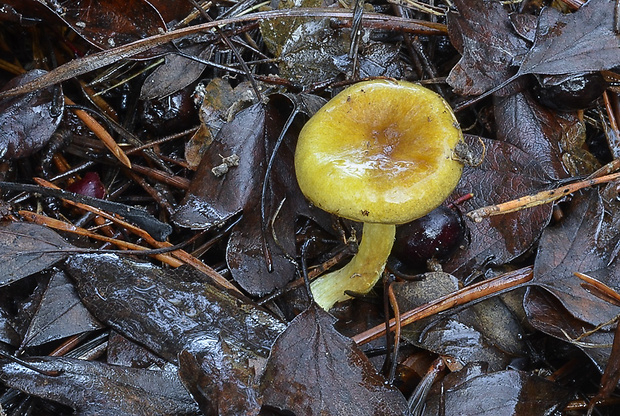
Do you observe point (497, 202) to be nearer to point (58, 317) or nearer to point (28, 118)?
point (58, 317)

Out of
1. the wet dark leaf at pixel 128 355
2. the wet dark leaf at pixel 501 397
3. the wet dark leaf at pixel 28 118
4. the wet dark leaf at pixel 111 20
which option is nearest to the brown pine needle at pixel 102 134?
the wet dark leaf at pixel 28 118

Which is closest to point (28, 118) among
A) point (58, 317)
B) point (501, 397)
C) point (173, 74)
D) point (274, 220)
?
point (173, 74)

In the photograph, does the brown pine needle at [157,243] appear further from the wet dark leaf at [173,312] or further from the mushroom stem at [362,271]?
the mushroom stem at [362,271]

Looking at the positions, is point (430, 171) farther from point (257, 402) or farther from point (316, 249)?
point (257, 402)

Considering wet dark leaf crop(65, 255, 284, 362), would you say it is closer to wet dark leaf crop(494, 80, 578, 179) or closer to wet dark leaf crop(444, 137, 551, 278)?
wet dark leaf crop(444, 137, 551, 278)

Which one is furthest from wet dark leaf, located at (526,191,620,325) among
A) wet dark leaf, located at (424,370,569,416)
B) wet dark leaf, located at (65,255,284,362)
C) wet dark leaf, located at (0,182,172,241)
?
wet dark leaf, located at (0,182,172,241)
